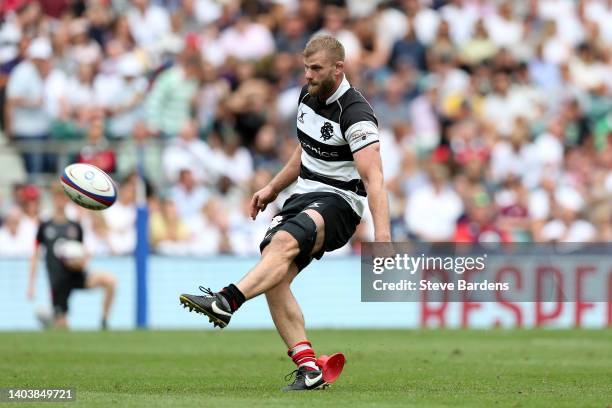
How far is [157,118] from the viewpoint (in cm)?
2055

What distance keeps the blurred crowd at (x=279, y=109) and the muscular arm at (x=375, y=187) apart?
10551 mm

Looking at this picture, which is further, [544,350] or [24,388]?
[544,350]

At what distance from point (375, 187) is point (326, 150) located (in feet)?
2.02

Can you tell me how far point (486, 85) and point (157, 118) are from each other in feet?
19.4

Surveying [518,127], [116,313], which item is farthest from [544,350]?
[518,127]

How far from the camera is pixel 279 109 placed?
21562 millimetres

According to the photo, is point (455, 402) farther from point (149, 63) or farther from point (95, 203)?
point (149, 63)

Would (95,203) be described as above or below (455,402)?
above

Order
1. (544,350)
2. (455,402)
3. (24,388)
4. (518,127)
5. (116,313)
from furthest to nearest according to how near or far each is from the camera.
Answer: (518,127), (116,313), (544,350), (24,388), (455,402)

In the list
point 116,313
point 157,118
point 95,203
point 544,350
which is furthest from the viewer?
point 157,118

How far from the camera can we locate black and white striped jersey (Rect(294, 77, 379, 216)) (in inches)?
364

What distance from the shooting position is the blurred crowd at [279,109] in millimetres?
19844

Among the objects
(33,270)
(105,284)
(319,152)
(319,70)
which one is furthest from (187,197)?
(319,70)

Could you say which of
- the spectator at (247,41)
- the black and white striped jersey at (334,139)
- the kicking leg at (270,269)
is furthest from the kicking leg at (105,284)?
the kicking leg at (270,269)
